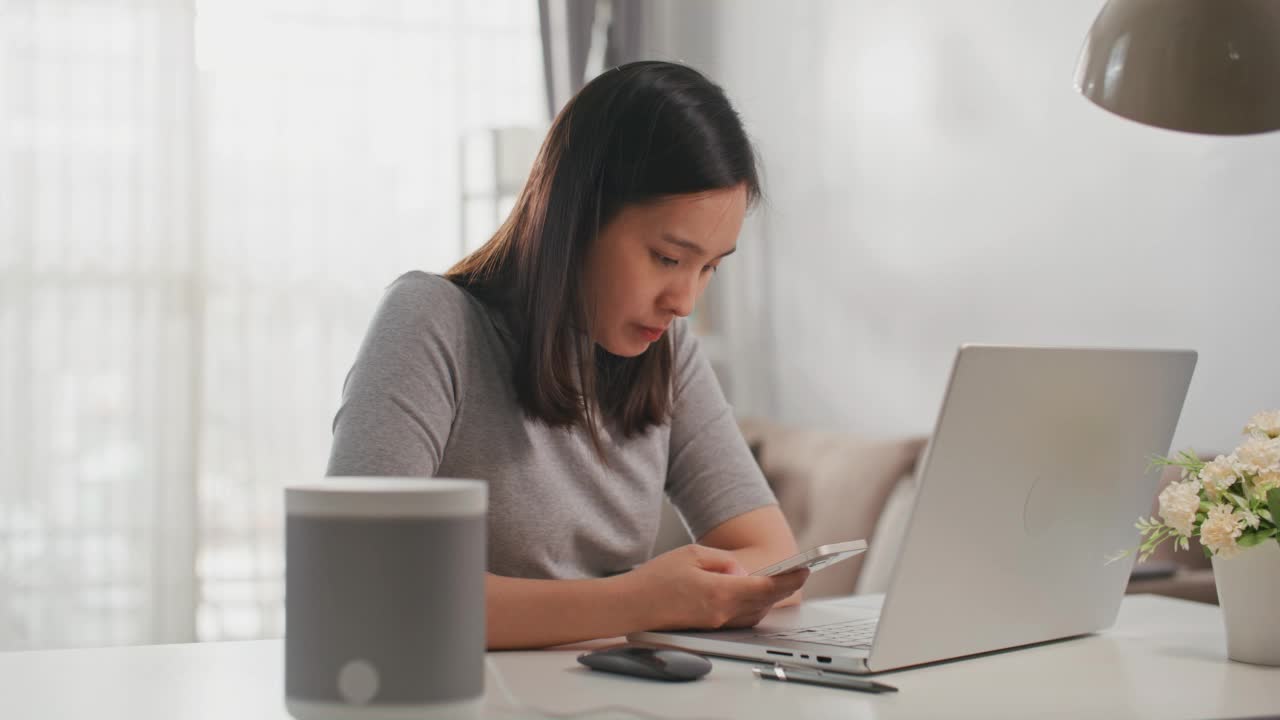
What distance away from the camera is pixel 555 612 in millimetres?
1054

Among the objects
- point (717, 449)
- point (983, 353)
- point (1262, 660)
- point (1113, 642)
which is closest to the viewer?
point (983, 353)

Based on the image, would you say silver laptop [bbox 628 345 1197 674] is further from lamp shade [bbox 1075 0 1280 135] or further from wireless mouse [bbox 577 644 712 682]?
lamp shade [bbox 1075 0 1280 135]

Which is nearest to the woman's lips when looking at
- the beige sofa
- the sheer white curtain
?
the beige sofa

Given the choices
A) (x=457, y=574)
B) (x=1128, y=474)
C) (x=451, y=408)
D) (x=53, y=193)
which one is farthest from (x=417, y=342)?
(x=53, y=193)

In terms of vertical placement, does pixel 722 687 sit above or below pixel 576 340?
below

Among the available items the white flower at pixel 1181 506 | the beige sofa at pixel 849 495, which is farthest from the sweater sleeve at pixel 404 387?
the beige sofa at pixel 849 495

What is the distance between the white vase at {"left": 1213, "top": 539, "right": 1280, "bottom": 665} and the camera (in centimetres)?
101

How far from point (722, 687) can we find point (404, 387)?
0.43 m

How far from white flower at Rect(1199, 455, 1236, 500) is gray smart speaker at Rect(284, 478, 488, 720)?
2.19ft

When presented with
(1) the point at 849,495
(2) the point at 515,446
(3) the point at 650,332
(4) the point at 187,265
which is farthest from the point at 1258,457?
(4) the point at 187,265

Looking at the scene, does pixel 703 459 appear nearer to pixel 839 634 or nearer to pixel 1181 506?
pixel 839 634

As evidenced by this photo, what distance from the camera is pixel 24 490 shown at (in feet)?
10.5

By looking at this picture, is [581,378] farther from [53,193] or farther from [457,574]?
[53,193]

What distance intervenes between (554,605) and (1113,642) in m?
0.52
